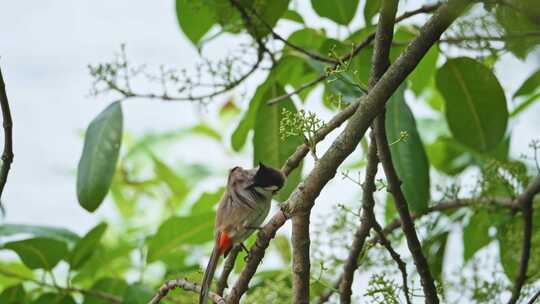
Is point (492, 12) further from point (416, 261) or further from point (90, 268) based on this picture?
point (90, 268)

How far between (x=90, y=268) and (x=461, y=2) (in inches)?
51.4

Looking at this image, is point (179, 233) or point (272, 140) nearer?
point (272, 140)

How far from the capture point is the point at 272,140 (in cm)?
183

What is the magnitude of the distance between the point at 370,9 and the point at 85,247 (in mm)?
830

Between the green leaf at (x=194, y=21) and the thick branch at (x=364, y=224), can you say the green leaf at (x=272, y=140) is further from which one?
the thick branch at (x=364, y=224)

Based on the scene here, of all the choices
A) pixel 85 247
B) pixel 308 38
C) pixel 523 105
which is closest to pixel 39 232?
pixel 85 247

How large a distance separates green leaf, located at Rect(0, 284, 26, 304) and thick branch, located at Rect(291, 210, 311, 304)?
3.64 ft

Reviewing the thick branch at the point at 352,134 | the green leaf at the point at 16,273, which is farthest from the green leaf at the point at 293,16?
the green leaf at the point at 16,273

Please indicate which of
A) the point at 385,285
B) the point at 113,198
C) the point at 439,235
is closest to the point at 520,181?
the point at 439,235

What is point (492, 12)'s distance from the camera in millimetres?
1347

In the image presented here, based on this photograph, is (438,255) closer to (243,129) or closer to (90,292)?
(243,129)

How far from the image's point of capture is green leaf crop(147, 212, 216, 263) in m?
2.01

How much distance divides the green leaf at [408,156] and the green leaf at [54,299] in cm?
81

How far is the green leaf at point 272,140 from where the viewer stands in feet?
6.01
